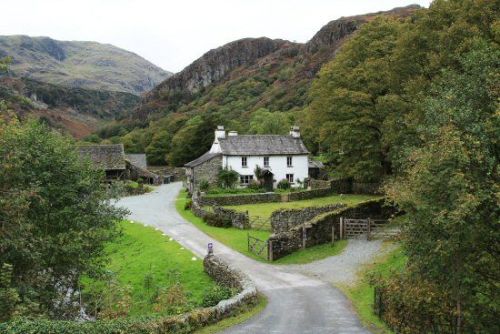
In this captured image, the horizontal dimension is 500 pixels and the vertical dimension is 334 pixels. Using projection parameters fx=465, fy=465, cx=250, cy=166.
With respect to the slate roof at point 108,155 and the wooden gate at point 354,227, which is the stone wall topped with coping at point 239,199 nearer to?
the wooden gate at point 354,227

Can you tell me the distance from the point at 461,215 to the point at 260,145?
54043 mm

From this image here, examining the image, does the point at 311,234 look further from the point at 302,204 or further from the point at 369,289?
the point at 302,204

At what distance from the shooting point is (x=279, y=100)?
158m

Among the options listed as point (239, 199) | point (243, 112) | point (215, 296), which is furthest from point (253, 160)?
point (243, 112)

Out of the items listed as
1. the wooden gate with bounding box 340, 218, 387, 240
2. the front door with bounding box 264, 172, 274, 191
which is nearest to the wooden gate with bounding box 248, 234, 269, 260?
the wooden gate with bounding box 340, 218, 387, 240

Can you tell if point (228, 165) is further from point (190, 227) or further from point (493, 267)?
point (493, 267)

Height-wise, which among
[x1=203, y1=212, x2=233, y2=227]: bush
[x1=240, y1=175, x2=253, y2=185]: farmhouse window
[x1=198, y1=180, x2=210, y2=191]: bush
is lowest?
[x1=203, y1=212, x2=233, y2=227]: bush

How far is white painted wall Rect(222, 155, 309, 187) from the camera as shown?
2483 inches

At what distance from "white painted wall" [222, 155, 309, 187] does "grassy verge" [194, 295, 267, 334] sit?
4370cm

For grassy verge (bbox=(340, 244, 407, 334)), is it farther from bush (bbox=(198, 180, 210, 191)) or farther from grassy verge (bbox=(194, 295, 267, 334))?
bush (bbox=(198, 180, 210, 191))

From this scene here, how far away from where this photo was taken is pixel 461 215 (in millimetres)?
11047

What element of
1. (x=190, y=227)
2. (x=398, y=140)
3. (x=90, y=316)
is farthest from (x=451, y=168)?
(x=190, y=227)

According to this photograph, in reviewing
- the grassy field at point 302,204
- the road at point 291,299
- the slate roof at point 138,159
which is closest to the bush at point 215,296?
the road at point 291,299

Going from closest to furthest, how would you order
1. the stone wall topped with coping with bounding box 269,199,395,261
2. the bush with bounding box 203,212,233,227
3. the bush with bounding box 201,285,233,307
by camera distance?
1. the bush with bounding box 201,285,233,307
2. the stone wall topped with coping with bounding box 269,199,395,261
3. the bush with bounding box 203,212,233,227
